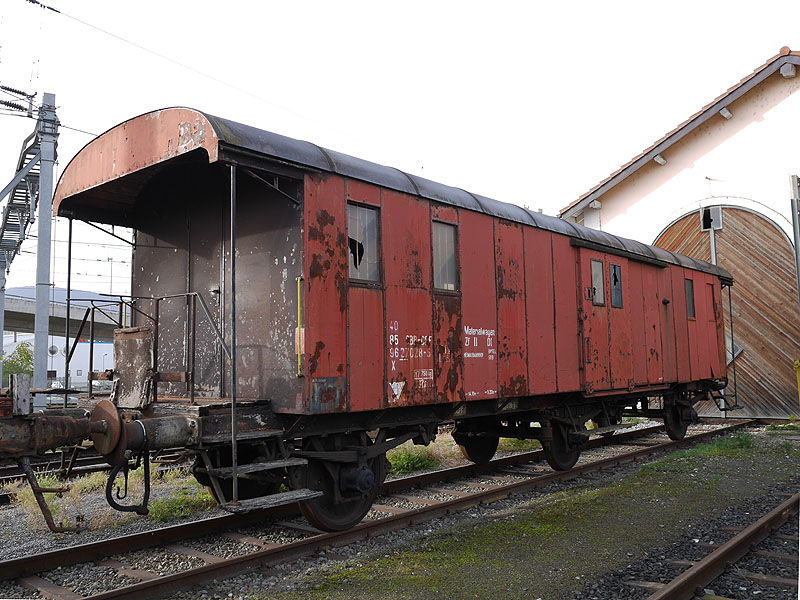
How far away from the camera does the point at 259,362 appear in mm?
6152

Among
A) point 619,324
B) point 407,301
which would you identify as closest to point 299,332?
point 407,301

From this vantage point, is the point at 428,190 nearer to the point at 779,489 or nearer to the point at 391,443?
the point at 391,443

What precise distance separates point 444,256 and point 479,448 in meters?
3.91

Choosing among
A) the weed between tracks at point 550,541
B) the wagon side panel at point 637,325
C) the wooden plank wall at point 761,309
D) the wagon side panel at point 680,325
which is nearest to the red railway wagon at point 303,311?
the weed between tracks at point 550,541

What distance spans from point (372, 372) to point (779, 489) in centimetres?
601

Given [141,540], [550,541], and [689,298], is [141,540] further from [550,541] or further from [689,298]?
[689,298]

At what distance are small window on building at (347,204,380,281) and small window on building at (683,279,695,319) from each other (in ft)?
31.5

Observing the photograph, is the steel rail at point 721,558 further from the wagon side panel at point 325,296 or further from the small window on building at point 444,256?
the small window on building at point 444,256

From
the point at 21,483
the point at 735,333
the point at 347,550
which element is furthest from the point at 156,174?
the point at 735,333

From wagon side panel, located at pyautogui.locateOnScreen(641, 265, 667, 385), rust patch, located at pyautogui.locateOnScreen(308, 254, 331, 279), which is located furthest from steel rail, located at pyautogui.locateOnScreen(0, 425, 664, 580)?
wagon side panel, located at pyautogui.locateOnScreen(641, 265, 667, 385)

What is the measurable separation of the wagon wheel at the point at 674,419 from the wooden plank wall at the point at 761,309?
6.04 metres

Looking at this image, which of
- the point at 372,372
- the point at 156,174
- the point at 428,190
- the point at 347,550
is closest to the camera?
the point at 347,550

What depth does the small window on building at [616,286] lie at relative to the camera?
10.8m

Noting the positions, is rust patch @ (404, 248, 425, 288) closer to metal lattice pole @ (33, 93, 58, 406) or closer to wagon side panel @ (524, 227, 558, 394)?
wagon side panel @ (524, 227, 558, 394)
